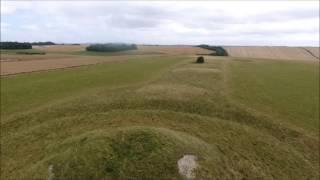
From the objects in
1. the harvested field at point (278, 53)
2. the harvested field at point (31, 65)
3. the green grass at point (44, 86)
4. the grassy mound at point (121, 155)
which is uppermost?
the grassy mound at point (121, 155)

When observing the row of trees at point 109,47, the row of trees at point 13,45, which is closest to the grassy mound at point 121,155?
the row of trees at point 109,47

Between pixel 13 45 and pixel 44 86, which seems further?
pixel 13 45

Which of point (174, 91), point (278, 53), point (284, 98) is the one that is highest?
point (174, 91)

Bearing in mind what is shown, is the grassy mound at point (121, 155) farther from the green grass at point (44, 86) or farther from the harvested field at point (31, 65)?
the harvested field at point (31, 65)

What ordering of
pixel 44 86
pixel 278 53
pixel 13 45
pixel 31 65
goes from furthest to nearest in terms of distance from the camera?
pixel 278 53 < pixel 13 45 < pixel 31 65 < pixel 44 86

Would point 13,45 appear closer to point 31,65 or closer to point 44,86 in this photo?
point 31,65

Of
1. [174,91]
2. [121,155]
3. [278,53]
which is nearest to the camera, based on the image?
[121,155]

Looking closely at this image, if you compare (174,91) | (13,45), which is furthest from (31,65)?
(13,45)

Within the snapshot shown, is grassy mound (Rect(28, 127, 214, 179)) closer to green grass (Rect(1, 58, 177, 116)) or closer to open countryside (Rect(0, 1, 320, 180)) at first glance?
open countryside (Rect(0, 1, 320, 180))

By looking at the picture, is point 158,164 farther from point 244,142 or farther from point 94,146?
point 244,142
